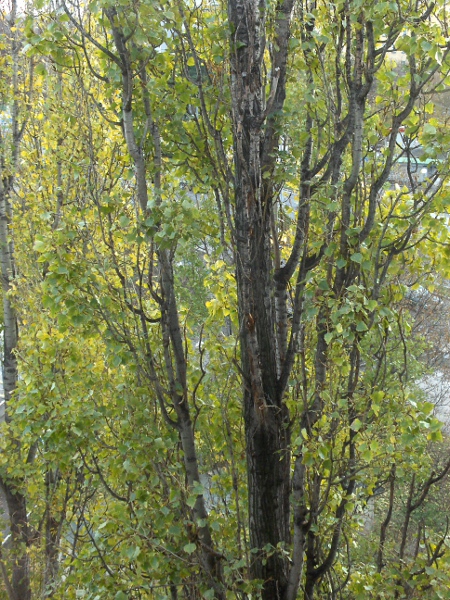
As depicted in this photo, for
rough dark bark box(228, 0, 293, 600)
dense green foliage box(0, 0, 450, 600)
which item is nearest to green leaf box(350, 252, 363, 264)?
dense green foliage box(0, 0, 450, 600)

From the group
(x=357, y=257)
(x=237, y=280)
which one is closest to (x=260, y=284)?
(x=237, y=280)

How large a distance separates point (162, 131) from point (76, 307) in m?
1.56

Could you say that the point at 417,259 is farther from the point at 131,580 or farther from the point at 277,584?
the point at 131,580

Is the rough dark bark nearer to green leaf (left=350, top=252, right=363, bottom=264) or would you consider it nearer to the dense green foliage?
the dense green foliage

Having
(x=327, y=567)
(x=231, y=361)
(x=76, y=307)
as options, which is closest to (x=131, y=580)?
(x=327, y=567)

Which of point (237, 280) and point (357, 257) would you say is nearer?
point (357, 257)

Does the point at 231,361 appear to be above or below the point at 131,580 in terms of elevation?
above

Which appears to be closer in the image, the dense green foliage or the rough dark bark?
the dense green foliage

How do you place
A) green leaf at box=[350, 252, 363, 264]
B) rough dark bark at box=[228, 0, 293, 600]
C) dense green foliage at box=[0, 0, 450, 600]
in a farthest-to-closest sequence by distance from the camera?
1. rough dark bark at box=[228, 0, 293, 600]
2. dense green foliage at box=[0, 0, 450, 600]
3. green leaf at box=[350, 252, 363, 264]

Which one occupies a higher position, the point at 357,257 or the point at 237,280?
the point at 237,280

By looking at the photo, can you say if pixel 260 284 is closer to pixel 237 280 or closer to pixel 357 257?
pixel 237 280

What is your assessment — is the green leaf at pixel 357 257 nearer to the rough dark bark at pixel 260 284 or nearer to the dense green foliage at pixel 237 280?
the dense green foliage at pixel 237 280

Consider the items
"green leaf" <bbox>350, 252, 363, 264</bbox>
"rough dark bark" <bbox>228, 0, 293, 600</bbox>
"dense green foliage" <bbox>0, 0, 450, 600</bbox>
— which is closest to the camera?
"green leaf" <bbox>350, 252, 363, 264</bbox>

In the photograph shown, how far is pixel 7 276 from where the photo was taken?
328 inches
